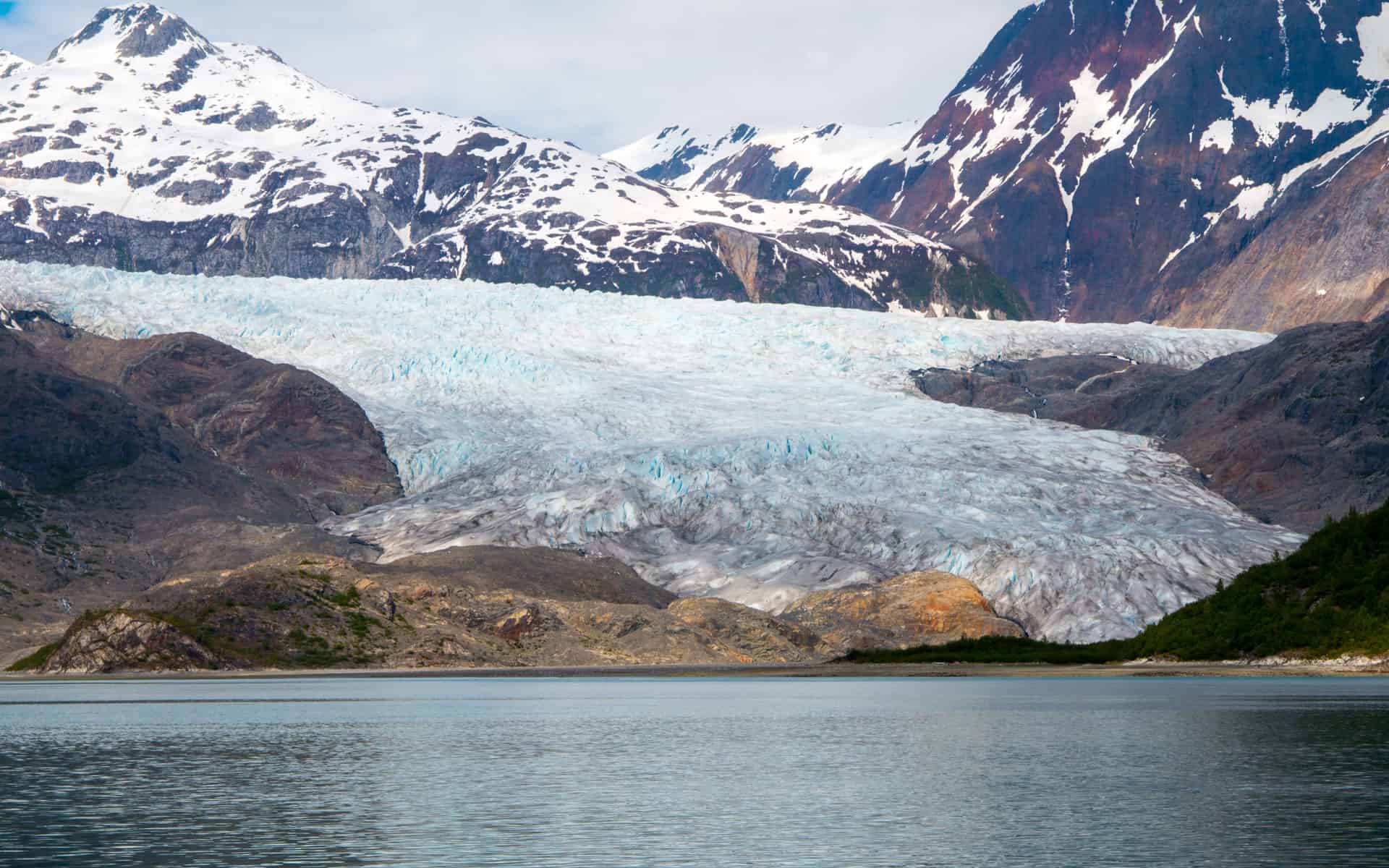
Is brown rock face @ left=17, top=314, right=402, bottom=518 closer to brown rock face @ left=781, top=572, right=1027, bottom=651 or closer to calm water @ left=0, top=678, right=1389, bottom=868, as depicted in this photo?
brown rock face @ left=781, top=572, right=1027, bottom=651

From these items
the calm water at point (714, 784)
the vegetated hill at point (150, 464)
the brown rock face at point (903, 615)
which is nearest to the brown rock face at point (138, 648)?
the vegetated hill at point (150, 464)

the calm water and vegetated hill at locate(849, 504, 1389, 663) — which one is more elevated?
vegetated hill at locate(849, 504, 1389, 663)

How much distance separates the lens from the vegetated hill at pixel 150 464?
129 metres

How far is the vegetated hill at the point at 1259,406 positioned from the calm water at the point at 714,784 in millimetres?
85592

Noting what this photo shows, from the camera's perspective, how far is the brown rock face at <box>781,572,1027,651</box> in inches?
4469

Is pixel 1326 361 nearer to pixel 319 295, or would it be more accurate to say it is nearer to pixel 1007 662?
pixel 1007 662

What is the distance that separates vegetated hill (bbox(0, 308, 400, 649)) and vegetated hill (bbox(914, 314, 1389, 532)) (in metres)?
64.4

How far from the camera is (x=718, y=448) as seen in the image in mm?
138250

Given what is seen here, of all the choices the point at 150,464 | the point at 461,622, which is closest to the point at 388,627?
the point at 461,622

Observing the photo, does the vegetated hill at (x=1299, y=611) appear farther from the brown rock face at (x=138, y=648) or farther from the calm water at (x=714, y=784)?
the brown rock face at (x=138, y=648)

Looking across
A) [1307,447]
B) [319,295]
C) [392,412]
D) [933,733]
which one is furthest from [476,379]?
[933,733]

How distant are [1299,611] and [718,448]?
5776 centimetres

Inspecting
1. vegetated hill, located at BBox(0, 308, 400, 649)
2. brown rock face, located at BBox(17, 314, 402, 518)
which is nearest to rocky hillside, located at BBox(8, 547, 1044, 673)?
vegetated hill, located at BBox(0, 308, 400, 649)

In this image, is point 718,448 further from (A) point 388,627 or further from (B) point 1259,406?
(B) point 1259,406
